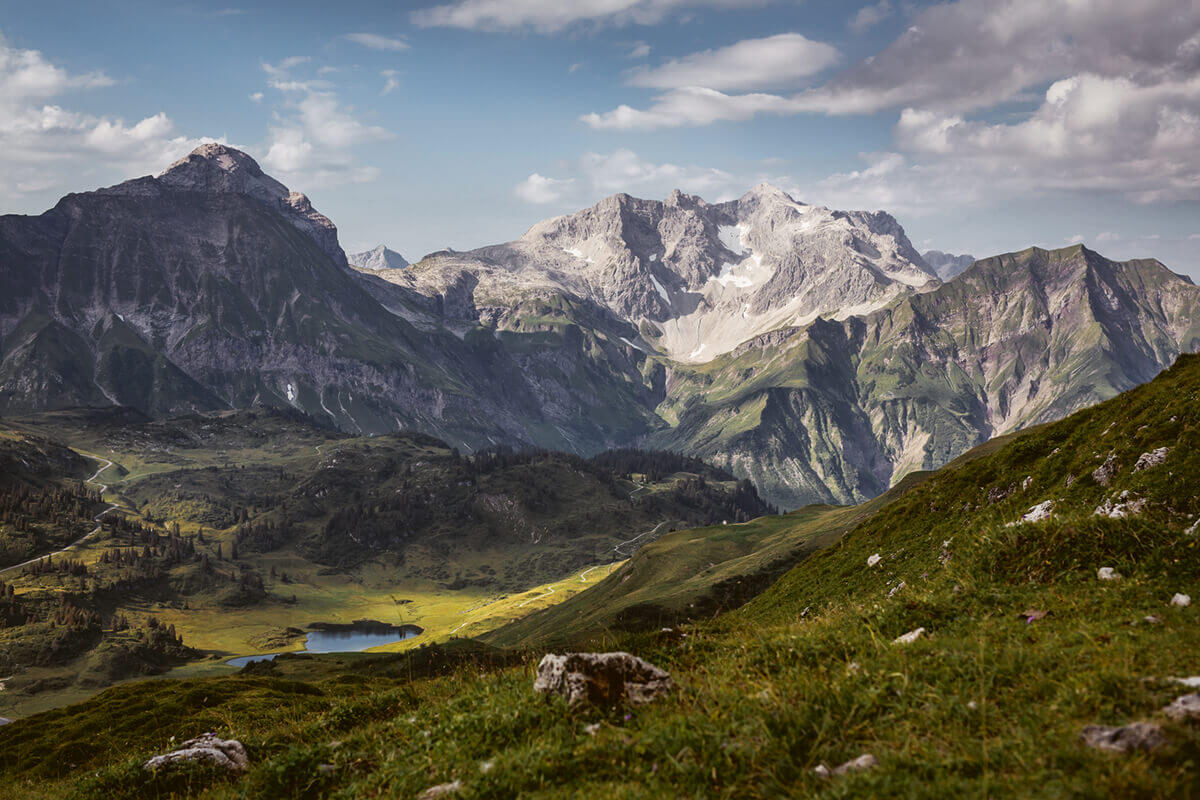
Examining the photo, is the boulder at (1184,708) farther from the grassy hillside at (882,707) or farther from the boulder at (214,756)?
the boulder at (214,756)

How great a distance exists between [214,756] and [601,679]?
13.7 meters

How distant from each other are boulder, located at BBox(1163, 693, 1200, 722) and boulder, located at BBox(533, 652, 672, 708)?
8.48 meters

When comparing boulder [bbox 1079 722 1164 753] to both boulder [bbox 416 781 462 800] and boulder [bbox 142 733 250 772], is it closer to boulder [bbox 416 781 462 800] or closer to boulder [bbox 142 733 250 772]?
boulder [bbox 416 781 462 800]

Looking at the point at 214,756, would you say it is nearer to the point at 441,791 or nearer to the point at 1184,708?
the point at 441,791

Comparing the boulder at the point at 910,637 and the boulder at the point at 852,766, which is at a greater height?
the boulder at the point at 852,766

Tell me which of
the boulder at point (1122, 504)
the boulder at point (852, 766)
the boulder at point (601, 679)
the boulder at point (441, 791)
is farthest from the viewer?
the boulder at point (1122, 504)

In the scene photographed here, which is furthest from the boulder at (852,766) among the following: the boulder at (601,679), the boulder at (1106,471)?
the boulder at (1106,471)

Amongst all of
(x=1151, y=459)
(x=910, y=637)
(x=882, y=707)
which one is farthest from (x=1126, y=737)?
(x=1151, y=459)

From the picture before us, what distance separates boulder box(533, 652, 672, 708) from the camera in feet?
48.4

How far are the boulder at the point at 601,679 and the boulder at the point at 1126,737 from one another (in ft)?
24.8

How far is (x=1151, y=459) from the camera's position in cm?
3045

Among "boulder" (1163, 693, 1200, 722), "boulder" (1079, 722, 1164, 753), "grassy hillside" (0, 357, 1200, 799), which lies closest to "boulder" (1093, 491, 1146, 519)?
"grassy hillside" (0, 357, 1200, 799)

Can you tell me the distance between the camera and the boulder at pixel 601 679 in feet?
48.4

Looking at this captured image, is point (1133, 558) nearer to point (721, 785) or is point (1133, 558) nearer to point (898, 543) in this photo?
point (721, 785)
